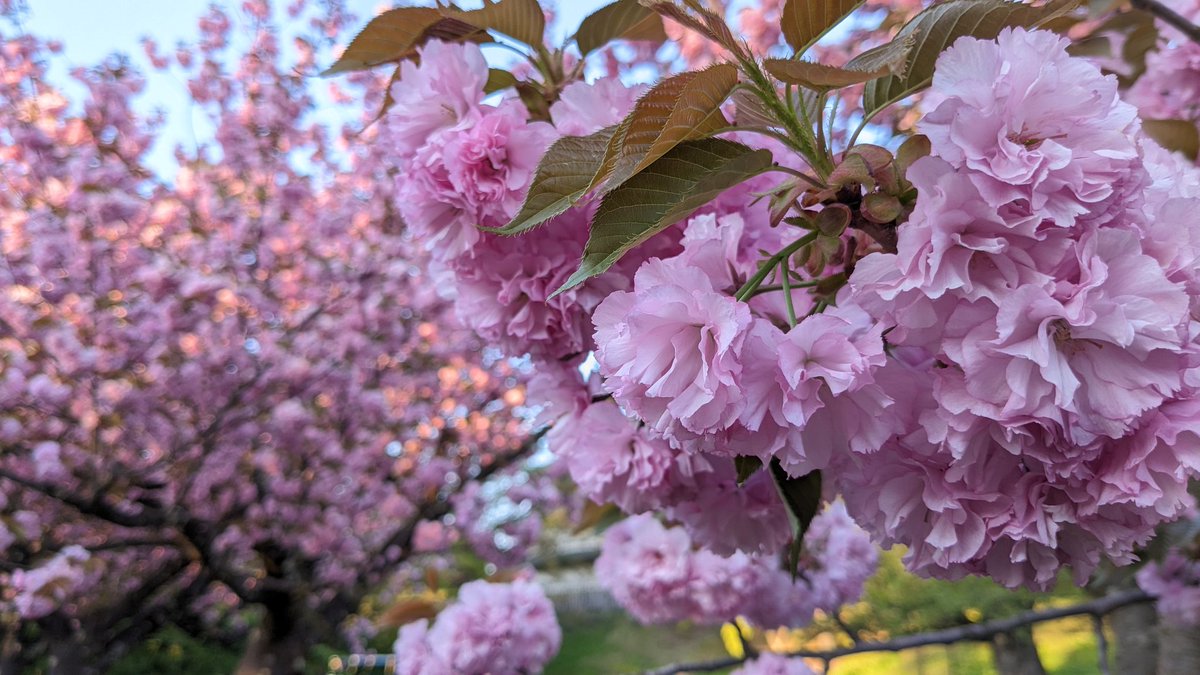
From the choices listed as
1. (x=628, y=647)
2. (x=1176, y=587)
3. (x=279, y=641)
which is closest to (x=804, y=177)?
(x=1176, y=587)

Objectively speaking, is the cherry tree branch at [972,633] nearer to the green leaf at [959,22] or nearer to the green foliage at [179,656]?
the green leaf at [959,22]

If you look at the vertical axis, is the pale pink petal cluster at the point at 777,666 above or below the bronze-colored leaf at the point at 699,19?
below

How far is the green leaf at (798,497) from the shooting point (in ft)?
2.15

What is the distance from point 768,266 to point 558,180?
18 centimetres

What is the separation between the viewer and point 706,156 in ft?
1.83

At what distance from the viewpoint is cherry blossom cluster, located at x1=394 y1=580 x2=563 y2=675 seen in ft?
5.57

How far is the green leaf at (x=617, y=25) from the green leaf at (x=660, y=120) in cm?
31

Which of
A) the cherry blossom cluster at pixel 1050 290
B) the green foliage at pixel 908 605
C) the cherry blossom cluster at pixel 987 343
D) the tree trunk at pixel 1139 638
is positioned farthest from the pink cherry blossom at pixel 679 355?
the green foliage at pixel 908 605

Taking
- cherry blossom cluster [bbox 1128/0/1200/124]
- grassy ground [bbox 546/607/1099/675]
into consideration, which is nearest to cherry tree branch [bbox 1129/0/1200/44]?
cherry blossom cluster [bbox 1128/0/1200/124]

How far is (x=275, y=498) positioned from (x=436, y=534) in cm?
107

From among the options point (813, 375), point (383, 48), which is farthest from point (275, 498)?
point (813, 375)

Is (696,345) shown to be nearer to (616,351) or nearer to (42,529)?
(616,351)

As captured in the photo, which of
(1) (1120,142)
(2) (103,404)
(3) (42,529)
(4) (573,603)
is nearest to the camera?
(1) (1120,142)

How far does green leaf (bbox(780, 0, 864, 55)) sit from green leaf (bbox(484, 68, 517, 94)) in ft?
1.15
